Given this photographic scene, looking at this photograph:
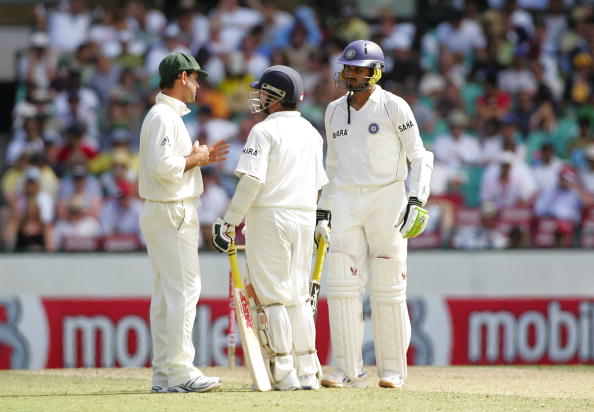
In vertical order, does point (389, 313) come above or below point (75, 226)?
below

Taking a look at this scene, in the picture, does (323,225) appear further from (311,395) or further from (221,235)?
(311,395)

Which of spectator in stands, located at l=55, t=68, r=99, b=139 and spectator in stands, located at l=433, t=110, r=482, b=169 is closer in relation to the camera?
spectator in stands, located at l=433, t=110, r=482, b=169

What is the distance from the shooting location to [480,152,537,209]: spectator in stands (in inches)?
547

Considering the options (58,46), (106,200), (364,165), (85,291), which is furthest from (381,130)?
(58,46)

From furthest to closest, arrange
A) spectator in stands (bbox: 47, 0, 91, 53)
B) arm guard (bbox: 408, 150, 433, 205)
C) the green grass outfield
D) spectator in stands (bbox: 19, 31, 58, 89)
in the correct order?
spectator in stands (bbox: 47, 0, 91, 53) < spectator in stands (bbox: 19, 31, 58, 89) < arm guard (bbox: 408, 150, 433, 205) < the green grass outfield

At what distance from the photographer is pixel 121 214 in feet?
44.0

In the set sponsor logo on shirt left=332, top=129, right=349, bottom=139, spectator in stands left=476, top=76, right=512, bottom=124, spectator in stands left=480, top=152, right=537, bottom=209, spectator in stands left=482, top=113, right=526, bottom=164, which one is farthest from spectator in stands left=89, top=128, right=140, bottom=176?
sponsor logo on shirt left=332, top=129, right=349, bottom=139

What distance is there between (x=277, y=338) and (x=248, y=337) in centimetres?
26

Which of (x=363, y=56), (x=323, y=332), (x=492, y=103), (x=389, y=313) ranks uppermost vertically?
(x=492, y=103)

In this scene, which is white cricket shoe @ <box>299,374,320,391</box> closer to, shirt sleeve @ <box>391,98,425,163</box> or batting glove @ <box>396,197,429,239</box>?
batting glove @ <box>396,197,429,239</box>

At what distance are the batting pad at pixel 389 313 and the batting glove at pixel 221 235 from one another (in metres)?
0.95

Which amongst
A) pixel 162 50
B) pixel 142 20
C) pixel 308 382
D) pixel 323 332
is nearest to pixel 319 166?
pixel 308 382

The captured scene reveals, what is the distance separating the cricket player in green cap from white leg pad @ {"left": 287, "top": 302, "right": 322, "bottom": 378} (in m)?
0.50

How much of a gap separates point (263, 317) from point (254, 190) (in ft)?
2.47
